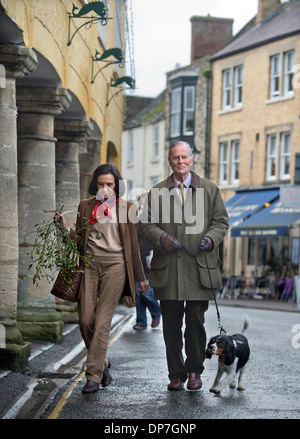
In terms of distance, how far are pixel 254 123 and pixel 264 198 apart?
363 cm

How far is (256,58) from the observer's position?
116 ft

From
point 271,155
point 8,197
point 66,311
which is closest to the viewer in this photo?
point 8,197

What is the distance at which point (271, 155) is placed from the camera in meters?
34.5

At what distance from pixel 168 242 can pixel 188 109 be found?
1339 inches

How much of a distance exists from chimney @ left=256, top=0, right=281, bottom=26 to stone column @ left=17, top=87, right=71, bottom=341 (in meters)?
27.7

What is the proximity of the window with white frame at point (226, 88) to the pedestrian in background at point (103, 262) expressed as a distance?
30303mm

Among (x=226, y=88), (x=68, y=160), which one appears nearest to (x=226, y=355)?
(x=68, y=160)

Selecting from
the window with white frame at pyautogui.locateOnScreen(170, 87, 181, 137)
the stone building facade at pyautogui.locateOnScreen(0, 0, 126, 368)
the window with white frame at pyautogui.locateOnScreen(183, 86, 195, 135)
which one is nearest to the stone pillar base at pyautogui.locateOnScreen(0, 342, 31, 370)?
the stone building facade at pyautogui.locateOnScreen(0, 0, 126, 368)

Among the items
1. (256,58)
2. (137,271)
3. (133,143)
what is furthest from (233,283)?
(137,271)

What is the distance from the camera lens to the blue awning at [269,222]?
98.8 ft

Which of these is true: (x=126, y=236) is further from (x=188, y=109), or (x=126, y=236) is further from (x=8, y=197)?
(x=188, y=109)

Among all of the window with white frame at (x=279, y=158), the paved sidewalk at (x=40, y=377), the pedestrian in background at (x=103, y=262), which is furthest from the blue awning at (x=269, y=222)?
the pedestrian in background at (x=103, y=262)

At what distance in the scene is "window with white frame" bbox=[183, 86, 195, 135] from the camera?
40.8 metres
